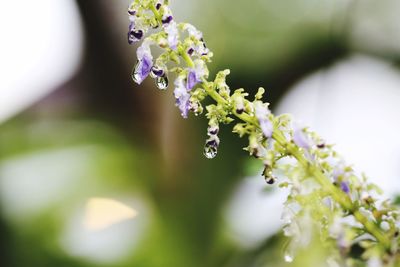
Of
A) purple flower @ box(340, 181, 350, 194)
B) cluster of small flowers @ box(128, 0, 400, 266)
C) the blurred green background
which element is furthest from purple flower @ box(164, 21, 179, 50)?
the blurred green background

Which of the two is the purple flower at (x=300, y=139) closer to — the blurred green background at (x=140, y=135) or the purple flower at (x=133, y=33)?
the purple flower at (x=133, y=33)

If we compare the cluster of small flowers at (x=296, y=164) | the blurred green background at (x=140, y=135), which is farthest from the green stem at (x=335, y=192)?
the blurred green background at (x=140, y=135)

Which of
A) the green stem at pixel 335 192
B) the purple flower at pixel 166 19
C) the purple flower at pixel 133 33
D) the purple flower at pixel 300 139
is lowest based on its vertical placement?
the green stem at pixel 335 192

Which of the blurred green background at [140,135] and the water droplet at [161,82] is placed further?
the blurred green background at [140,135]

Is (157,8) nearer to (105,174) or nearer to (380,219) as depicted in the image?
(380,219)

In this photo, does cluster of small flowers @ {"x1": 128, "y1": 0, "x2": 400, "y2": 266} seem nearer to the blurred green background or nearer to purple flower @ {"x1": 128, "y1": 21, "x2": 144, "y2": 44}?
purple flower @ {"x1": 128, "y1": 21, "x2": 144, "y2": 44}

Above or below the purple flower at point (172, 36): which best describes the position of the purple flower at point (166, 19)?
above

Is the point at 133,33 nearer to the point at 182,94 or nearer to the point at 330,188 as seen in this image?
the point at 182,94

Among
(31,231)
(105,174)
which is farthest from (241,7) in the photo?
(31,231)
